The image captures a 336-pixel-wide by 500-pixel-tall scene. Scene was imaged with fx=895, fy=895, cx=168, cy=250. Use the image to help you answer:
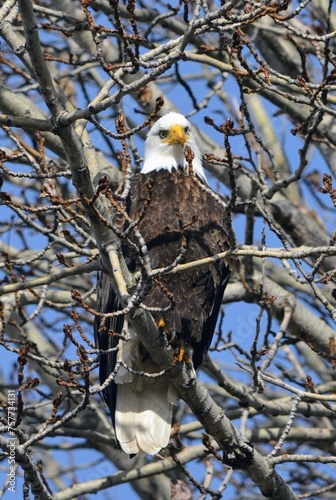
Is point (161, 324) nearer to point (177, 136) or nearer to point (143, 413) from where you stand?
point (143, 413)

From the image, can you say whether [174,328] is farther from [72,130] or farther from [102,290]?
[72,130]

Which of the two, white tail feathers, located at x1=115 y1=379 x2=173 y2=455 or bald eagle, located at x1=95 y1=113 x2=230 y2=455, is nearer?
bald eagle, located at x1=95 y1=113 x2=230 y2=455

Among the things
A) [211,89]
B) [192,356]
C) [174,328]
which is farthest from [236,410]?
[211,89]

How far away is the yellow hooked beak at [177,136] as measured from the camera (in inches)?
201

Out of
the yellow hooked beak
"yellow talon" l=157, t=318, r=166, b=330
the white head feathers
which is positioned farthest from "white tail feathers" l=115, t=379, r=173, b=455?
the yellow hooked beak

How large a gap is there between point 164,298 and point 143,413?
71 cm

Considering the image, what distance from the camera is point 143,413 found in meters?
4.80

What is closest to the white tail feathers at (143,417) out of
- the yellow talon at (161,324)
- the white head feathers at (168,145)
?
the yellow talon at (161,324)

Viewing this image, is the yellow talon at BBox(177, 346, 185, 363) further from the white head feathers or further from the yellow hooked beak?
the yellow hooked beak

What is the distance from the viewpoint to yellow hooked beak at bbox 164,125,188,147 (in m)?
5.12

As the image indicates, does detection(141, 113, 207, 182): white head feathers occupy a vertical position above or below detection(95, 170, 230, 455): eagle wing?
above

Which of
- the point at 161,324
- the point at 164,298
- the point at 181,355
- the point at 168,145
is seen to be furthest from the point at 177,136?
the point at 181,355

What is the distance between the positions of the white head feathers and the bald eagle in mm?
78

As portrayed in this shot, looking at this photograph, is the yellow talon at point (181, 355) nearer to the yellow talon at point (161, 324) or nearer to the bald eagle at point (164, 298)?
the yellow talon at point (161, 324)
